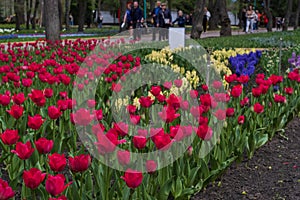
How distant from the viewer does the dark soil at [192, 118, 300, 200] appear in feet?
11.8

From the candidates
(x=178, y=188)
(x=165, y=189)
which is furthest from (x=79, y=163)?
(x=178, y=188)

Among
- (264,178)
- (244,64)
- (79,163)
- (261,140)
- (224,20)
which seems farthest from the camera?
(224,20)

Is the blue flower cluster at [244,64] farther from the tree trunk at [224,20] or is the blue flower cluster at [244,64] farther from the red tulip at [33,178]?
the tree trunk at [224,20]

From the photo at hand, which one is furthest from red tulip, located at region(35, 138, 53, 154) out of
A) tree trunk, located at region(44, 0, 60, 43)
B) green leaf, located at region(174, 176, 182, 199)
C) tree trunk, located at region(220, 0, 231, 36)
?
tree trunk, located at region(220, 0, 231, 36)

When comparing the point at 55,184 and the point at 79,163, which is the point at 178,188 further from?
the point at 55,184

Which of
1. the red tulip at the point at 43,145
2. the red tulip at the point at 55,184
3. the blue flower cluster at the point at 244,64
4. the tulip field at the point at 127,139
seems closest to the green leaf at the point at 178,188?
the tulip field at the point at 127,139

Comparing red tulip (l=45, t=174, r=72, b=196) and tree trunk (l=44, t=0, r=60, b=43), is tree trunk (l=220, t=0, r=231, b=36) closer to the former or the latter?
tree trunk (l=44, t=0, r=60, b=43)

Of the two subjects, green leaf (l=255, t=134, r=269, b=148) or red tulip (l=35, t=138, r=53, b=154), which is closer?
red tulip (l=35, t=138, r=53, b=154)

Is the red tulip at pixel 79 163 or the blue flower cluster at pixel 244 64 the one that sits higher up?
the red tulip at pixel 79 163

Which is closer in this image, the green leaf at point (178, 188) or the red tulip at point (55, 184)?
the red tulip at point (55, 184)

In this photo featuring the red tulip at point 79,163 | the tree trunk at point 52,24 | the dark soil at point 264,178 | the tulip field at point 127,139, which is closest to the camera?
the red tulip at point 79,163

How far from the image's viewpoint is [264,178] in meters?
3.94

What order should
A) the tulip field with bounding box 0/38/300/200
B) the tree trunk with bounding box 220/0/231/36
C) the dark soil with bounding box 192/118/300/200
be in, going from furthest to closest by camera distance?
the tree trunk with bounding box 220/0/231/36 < the dark soil with bounding box 192/118/300/200 < the tulip field with bounding box 0/38/300/200

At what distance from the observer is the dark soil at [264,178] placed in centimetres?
360
